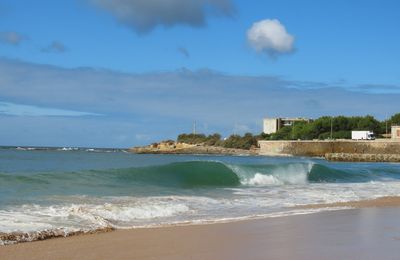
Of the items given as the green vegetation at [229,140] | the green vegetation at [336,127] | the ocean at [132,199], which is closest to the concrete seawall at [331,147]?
the green vegetation at [336,127]

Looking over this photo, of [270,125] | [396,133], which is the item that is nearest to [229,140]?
[270,125]

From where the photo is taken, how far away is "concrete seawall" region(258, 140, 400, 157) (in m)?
81.3

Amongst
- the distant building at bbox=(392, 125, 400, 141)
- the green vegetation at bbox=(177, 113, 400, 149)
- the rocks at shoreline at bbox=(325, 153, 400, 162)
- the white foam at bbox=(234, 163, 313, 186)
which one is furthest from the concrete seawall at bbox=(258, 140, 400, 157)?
the white foam at bbox=(234, 163, 313, 186)

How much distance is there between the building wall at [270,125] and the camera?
139875 millimetres

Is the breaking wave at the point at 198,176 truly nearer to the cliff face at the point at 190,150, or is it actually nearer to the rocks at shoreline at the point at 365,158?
the rocks at shoreline at the point at 365,158

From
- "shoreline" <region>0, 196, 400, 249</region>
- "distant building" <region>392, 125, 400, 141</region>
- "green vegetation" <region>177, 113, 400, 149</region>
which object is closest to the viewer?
"shoreline" <region>0, 196, 400, 249</region>

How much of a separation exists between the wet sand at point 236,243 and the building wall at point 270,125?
428 ft

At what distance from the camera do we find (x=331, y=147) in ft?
285

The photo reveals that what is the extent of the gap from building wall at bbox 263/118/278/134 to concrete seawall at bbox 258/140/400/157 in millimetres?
40531

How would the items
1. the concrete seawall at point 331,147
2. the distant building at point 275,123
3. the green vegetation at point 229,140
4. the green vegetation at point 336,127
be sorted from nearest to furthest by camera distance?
1. the concrete seawall at point 331,147
2. the green vegetation at point 336,127
3. the green vegetation at point 229,140
4. the distant building at point 275,123

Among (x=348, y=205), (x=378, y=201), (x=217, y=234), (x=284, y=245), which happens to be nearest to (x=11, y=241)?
(x=217, y=234)

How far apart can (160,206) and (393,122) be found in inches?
4060

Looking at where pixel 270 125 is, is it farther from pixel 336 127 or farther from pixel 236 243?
pixel 236 243

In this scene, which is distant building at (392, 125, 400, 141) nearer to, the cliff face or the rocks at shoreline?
the rocks at shoreline
